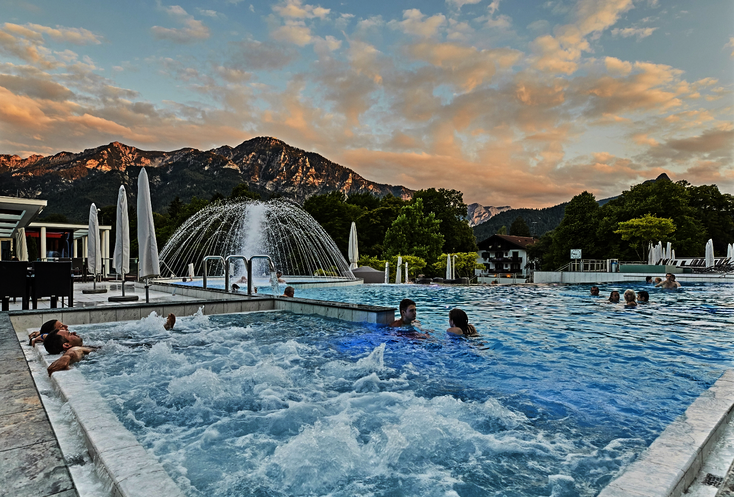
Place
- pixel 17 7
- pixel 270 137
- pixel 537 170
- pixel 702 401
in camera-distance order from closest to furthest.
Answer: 1. pixel 702 401
2. pixel 17 7
3. pixel 537 170
4. pixel 270 137

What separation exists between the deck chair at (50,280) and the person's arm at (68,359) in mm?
3836

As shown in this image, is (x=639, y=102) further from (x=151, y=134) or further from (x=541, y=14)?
(x=151, y=134)

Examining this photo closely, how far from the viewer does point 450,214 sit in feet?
187

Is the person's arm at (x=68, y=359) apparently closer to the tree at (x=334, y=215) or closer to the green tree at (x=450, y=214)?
the tree at (x=334, y=215)

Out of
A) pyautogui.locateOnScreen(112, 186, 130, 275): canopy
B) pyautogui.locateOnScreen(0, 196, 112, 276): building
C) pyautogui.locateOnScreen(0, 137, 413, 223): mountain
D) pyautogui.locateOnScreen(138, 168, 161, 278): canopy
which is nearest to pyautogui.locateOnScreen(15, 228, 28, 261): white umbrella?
pyautogui.locateOnScreen(0, 196, 112, 276): building

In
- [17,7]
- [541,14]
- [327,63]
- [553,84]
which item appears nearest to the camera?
[541,14]

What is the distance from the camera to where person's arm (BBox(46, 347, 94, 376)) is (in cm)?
467

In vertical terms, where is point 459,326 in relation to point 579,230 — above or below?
below

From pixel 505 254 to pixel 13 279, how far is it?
304 feet

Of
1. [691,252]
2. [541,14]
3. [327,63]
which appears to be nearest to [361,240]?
[327,63]

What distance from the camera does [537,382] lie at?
18.1ft

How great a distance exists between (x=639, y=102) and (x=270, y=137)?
190 meters

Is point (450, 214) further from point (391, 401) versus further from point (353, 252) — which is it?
point (391, 401)

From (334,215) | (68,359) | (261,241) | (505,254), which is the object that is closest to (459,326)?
(68,359)
